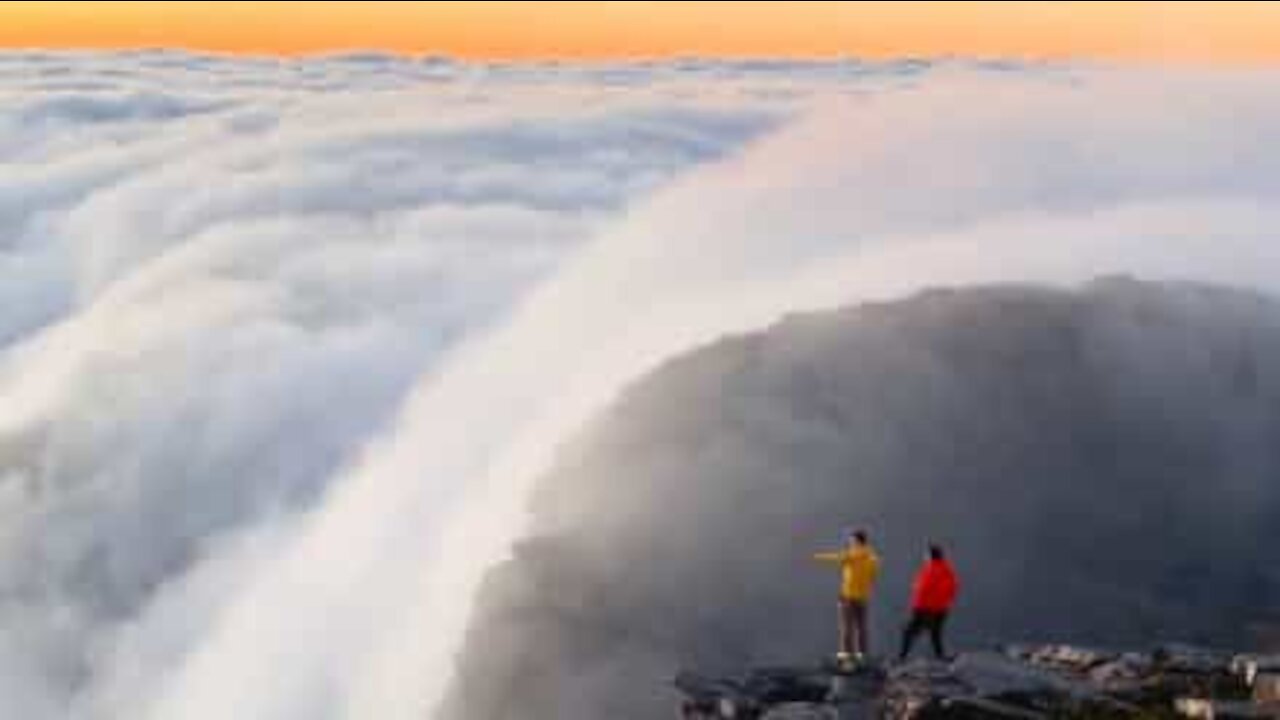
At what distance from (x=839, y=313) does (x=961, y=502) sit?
9199mm

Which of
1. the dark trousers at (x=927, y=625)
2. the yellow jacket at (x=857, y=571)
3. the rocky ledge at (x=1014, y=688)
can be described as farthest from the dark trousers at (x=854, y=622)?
the rocky ledge at (x=1014, y=688)

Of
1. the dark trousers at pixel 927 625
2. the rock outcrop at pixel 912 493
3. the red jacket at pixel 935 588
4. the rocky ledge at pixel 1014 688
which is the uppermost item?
the rock outcrop at pixel 912 493

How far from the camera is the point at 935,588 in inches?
1188

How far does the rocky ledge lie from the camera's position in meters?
25.4

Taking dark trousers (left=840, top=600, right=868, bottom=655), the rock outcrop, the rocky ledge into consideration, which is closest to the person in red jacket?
dark trousers (left=840, top=600, right=868, bottom=655)

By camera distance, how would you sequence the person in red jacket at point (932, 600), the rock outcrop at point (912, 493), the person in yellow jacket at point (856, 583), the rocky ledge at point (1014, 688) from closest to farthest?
the rocky ledge at point (1014, 688) → the person in red jacket at point (932, 600) → the person in yellow jacket at point (856, 583) → the rock outcrop at point (912, 493)

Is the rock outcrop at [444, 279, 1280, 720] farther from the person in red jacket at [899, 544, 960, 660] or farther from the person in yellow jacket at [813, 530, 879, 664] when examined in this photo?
the person in red jacket at [899, 544, 960, 660]

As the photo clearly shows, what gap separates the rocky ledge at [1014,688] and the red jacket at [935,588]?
4.43 feet

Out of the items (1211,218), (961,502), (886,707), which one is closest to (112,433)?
(1211,218)

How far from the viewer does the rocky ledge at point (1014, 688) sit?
2544 centimetres

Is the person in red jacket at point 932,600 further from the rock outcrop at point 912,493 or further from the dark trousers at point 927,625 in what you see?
the rock outcrop at point 912,493

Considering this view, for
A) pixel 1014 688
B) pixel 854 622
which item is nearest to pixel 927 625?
pixel 854 622

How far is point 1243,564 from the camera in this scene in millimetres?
39469

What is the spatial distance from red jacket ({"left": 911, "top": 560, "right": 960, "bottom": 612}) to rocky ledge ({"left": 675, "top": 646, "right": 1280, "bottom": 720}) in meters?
1.35
